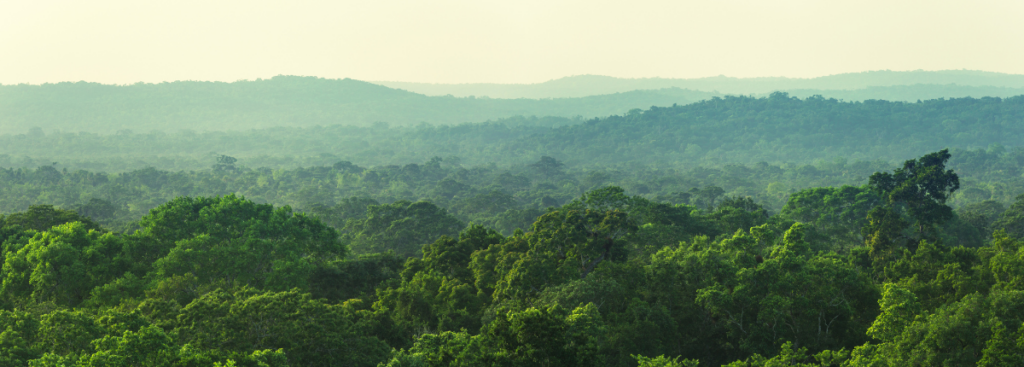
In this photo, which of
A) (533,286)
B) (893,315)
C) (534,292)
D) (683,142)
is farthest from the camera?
(683,142)

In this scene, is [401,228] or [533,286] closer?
[533,286]

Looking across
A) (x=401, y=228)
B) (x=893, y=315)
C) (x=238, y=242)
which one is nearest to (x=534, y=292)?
(x=893, y=315)

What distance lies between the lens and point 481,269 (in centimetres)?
2895

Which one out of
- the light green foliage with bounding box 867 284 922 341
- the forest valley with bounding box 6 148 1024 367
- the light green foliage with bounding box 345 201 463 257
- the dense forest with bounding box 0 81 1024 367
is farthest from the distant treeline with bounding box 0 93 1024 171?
the light green foliage with bounding box 867 284 922 341

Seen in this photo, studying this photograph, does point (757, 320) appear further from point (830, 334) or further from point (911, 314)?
point (911, 314)

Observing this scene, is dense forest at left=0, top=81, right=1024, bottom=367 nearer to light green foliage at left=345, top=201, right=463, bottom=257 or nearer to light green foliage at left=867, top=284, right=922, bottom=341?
light green foliage at left=867, top=284, right=922, bottom=341

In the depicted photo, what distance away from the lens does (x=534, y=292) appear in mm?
24609

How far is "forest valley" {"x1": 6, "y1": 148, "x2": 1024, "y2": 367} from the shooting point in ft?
52.3

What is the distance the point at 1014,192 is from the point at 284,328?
273 ft

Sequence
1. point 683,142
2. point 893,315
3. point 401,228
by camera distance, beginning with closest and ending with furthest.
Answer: point 893,315 < point 401,228 < point 683,142

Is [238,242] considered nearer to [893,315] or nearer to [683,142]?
[893,315]

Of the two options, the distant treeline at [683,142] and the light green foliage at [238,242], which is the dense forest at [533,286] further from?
the distant treeline at [683,142]

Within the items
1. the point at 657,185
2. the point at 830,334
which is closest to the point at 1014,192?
the point at 657,185

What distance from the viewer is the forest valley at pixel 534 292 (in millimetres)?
15953
